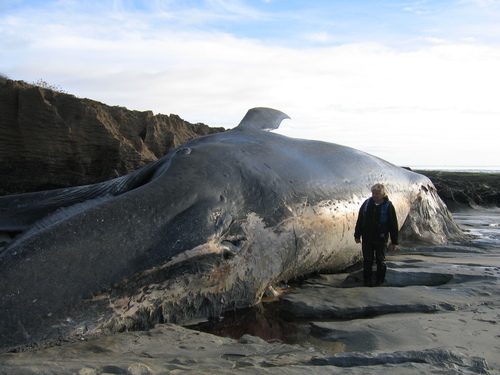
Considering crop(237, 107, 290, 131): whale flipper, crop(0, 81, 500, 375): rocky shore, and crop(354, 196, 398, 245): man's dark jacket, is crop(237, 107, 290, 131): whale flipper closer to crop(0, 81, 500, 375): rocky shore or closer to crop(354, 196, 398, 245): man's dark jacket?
crop(354, 196, 398, 245): man's dark jacket

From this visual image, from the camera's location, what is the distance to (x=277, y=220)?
188 inches

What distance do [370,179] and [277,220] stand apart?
2.00 meters

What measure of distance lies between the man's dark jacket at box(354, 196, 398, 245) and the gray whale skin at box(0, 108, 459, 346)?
0.20 metres

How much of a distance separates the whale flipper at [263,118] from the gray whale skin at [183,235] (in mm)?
30

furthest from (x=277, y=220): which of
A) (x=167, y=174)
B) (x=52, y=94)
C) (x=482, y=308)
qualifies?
(x=52, y=94)

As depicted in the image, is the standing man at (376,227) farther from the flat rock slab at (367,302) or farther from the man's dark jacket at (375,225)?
the flat rock slab at (367,302)

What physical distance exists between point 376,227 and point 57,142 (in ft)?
31.5

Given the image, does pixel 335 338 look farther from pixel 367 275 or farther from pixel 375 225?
pixel 375 225

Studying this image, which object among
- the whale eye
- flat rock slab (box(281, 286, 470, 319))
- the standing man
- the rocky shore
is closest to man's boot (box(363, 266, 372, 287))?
the standing man

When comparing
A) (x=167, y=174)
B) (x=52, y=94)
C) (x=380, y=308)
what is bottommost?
(x=380, y=308)

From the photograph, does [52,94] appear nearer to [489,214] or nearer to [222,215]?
[222,215]

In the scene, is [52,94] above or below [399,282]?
above

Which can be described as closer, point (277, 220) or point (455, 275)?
point (277, 220)

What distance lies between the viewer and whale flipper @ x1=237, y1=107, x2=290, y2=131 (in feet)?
20.9
